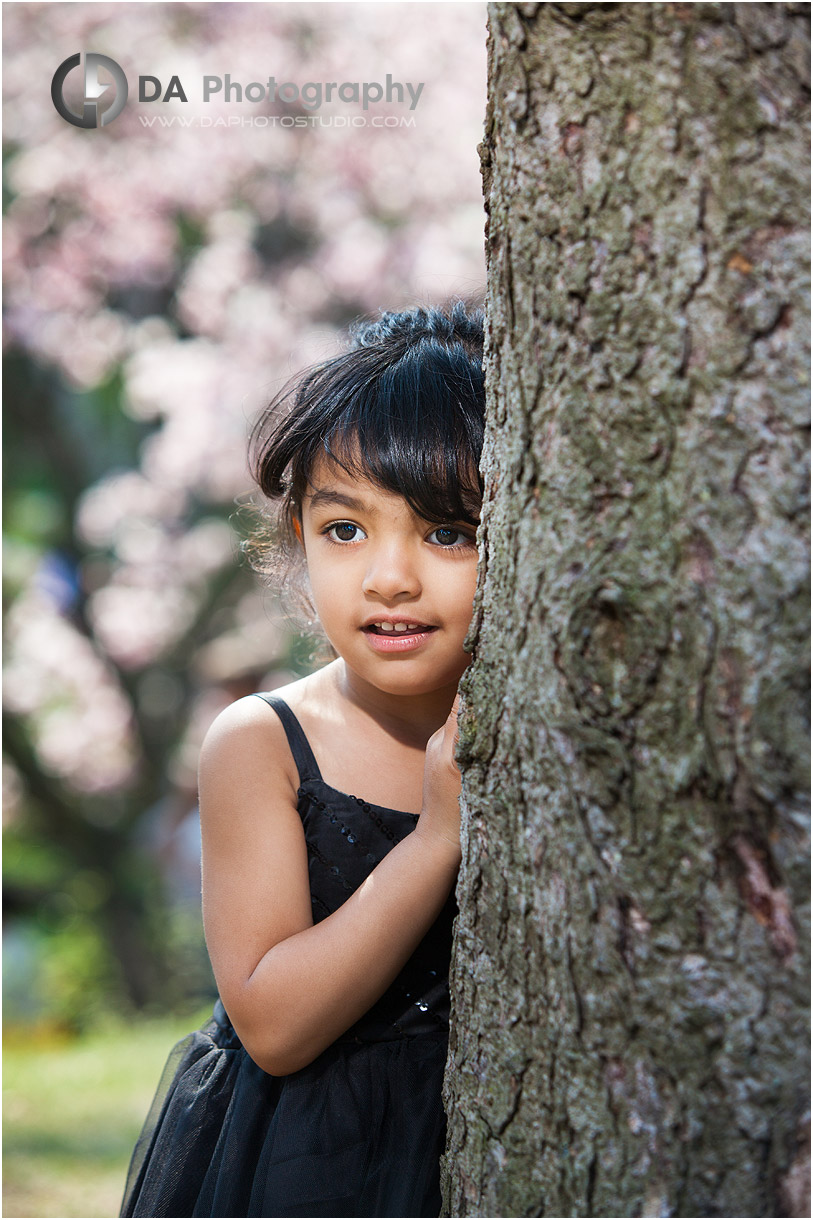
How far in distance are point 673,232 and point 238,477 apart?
18.6ft

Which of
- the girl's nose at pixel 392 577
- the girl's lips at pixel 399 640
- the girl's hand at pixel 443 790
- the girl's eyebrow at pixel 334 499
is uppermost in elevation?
the girl's eyebrow at pixel 334 499

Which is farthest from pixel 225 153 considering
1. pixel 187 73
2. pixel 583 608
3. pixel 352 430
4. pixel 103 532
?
pixel 583 608

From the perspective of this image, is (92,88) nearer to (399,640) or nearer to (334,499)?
(334,499)

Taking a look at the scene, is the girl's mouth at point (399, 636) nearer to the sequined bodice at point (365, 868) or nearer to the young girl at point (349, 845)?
the young girl at point (349, 845)

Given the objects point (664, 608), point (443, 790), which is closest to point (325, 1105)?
point (443, 790)

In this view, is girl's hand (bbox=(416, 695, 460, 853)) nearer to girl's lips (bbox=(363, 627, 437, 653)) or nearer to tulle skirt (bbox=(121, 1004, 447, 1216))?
girl's lips (bbox=(363, 627, 437, 653))

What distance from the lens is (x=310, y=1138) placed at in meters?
1.53

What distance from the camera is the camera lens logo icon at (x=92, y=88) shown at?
5.09 m

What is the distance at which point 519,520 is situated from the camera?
1.13 meters

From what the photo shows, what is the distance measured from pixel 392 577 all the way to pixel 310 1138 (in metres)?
0.85

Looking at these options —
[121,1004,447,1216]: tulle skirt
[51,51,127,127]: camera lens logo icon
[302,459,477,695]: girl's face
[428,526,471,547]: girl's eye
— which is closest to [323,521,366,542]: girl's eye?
[302,459,477,695]: girl's face

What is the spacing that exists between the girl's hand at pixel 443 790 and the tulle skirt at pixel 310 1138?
17.1 inches

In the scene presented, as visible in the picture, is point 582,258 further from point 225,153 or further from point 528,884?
point 225,153

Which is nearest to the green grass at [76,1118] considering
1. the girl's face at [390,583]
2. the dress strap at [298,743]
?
the dress strap at [298,743]
